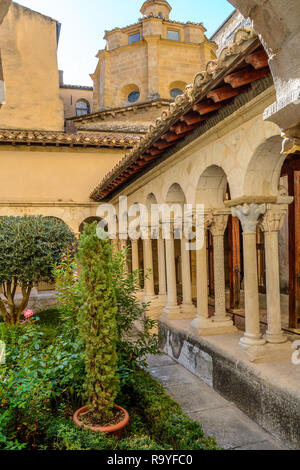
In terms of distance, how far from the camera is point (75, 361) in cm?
396

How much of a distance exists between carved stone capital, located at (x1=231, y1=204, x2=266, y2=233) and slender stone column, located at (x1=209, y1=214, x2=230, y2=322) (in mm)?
1140

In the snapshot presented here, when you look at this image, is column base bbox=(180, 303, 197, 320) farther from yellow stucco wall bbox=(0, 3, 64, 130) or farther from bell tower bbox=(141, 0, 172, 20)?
bell tower bbox=(141, 0, 172, 20)

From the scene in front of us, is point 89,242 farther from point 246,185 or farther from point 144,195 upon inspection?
point 144,195

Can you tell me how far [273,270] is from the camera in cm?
458

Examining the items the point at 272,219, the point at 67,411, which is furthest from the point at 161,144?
the point at 67,411

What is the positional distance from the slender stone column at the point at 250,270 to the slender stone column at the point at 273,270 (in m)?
Result: 0.12

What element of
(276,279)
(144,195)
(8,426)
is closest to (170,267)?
(144,195)

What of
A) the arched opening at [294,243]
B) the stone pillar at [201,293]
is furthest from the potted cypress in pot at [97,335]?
the arched opening at [294,243]

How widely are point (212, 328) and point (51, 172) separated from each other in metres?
9.64

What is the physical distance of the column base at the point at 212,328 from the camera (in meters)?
5.77

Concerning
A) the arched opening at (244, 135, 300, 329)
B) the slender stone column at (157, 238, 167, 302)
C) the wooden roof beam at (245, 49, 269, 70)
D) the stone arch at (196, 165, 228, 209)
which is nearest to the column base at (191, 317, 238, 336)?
the arched opening at (244, 135, 300, 329)

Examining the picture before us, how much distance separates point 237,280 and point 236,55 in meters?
4.98

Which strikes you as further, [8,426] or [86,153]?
[86,153]

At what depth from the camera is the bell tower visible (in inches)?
904
